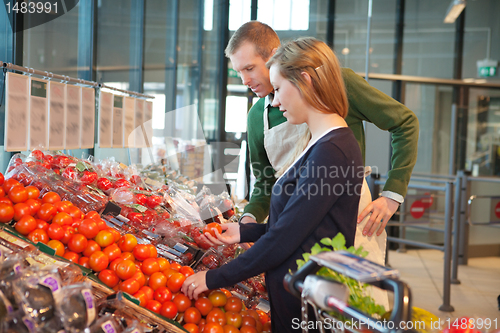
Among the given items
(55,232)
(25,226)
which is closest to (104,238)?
(55,232)

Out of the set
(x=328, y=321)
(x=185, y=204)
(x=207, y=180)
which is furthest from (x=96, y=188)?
(x=207, y=180)

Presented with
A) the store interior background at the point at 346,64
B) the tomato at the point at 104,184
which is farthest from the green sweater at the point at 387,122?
the store interior background at the point at 346,64

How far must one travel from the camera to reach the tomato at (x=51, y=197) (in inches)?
64.5

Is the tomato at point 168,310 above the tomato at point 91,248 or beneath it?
beneath

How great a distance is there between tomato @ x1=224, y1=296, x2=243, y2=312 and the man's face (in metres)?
0.91

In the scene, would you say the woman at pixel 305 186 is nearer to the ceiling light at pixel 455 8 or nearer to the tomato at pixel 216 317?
the tomato at pixel 216 317

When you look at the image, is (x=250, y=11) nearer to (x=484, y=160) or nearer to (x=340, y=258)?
(x=484, y=160)

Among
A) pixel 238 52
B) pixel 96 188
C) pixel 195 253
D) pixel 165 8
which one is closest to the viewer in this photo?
pixel 195 253

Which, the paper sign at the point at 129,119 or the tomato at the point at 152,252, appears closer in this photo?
the tomato at the point at 152,252

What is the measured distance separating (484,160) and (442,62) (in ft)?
5.25

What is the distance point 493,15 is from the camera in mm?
6285

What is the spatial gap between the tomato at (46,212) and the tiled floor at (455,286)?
3225 millimetres

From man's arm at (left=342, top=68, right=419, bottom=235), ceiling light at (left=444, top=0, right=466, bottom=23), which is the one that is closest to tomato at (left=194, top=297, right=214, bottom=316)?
man's arm at (left=342, top=68, right=419, bottom=235)

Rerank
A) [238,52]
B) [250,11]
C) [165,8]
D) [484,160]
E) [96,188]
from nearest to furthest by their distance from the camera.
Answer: [238,52], [96,188], [165,8], [250,11], [484,160]
